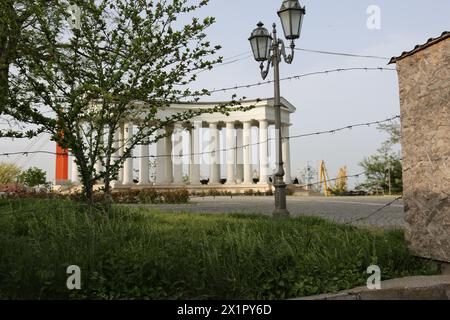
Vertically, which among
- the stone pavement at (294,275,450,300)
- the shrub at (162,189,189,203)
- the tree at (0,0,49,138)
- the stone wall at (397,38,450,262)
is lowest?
the stone pavement at (294,275,450,300)

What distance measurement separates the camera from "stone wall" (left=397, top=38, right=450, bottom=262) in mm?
5500

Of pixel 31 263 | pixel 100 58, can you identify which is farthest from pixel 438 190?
pixel 100 58

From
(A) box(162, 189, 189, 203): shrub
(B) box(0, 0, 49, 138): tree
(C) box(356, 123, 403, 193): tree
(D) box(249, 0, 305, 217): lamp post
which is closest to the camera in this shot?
(B) box(0, 0, 49, 138): tree

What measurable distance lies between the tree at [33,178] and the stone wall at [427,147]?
46.7 metres

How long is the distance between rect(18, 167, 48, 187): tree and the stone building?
46662 millimetres

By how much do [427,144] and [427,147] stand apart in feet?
0.13

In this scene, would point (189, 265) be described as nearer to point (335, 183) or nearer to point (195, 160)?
point (195, 160)

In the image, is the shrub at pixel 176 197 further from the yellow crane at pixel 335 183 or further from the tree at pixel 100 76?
the yellow crane at pixel 335 183

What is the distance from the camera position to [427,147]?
5.77 metres

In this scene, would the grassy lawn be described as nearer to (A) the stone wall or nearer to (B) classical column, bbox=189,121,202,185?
(A) the stone wall

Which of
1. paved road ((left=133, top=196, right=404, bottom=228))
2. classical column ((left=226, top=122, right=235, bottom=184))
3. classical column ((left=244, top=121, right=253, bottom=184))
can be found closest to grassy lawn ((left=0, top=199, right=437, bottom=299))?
paved road ((left=133, top=196, right=404, bottom=228))

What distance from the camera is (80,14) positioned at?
8023 mm

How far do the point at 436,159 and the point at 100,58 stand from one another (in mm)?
5776

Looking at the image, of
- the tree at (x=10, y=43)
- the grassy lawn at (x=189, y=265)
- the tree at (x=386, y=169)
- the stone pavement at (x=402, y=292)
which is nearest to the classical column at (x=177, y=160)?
the tree at (x=386, y=169)
